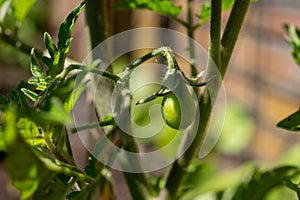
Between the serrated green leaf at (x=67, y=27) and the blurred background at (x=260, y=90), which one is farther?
the blurred background at (x=260, y=90)

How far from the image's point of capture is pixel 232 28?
501mm

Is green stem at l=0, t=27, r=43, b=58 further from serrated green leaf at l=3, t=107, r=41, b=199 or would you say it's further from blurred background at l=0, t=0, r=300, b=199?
blurred background at l=0, t=0, r=300, b=199

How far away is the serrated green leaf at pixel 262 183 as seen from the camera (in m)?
0.54

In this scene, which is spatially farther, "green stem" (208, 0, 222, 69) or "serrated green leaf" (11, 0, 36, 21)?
"serrated green leaf" (11, 0, 36, 21)

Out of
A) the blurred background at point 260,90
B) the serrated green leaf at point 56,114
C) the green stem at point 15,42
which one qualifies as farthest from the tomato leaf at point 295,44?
the blurred background at point 260,90

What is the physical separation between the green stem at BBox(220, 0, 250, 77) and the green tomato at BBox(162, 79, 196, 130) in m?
0.08

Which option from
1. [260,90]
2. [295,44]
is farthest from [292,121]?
[260,90]

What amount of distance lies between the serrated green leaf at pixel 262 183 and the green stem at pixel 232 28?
10cm

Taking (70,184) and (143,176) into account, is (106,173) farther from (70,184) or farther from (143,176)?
(143,176)

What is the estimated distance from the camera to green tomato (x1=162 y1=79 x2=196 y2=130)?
437mm

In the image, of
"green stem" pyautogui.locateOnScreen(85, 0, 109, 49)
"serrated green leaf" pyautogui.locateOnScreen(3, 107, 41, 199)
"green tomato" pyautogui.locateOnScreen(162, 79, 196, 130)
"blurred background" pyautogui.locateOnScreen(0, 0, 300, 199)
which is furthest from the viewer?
"blurred background" pyautogui.locateOnScreen(0, 0, 300, 199)

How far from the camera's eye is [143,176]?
0.55 meters

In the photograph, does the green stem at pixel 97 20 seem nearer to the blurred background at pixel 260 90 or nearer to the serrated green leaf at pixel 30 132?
the serrated green leaf at pixel 30 132

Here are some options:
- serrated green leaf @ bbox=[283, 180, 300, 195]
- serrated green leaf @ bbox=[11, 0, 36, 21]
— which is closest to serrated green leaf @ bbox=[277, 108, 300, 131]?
serrated green leaf @ bbox=[283, 180, 300, 195]
